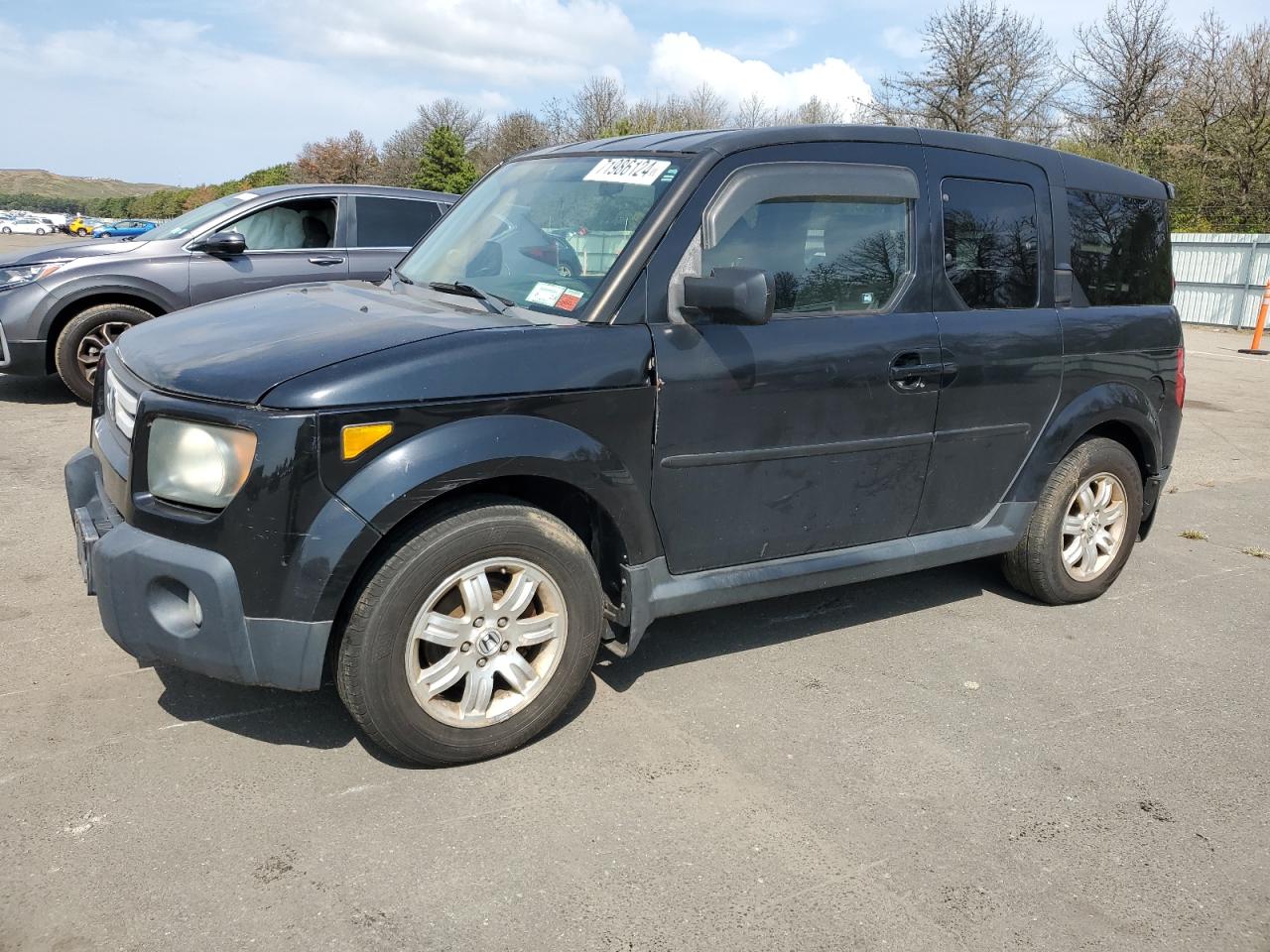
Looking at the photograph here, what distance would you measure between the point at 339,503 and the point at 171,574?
0.51 m

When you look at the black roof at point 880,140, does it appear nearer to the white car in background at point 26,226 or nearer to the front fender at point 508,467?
the front fender at point 508,467

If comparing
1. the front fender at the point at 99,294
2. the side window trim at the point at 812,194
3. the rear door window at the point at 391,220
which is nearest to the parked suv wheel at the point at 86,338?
the front fender at the point at 99,294

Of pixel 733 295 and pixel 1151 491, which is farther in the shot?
pixel 1151 491

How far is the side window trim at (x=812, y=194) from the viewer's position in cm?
353

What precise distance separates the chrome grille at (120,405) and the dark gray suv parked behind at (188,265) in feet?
14.5

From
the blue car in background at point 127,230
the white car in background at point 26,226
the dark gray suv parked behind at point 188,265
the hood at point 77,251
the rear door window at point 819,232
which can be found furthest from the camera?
the white car in background at point 26,226

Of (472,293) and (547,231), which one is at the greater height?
(547,231)

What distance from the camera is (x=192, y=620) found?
2949 millimetres

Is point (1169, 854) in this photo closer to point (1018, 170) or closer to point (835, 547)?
point (835, 547)

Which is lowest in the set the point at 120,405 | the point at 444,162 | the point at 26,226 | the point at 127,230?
the point at 120,405

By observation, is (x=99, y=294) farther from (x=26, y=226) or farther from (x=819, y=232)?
(x=26, y=226)

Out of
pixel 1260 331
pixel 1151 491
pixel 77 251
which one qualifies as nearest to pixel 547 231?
pixel 1151 491

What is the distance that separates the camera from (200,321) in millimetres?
3596

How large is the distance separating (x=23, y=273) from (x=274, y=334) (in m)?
6.09
